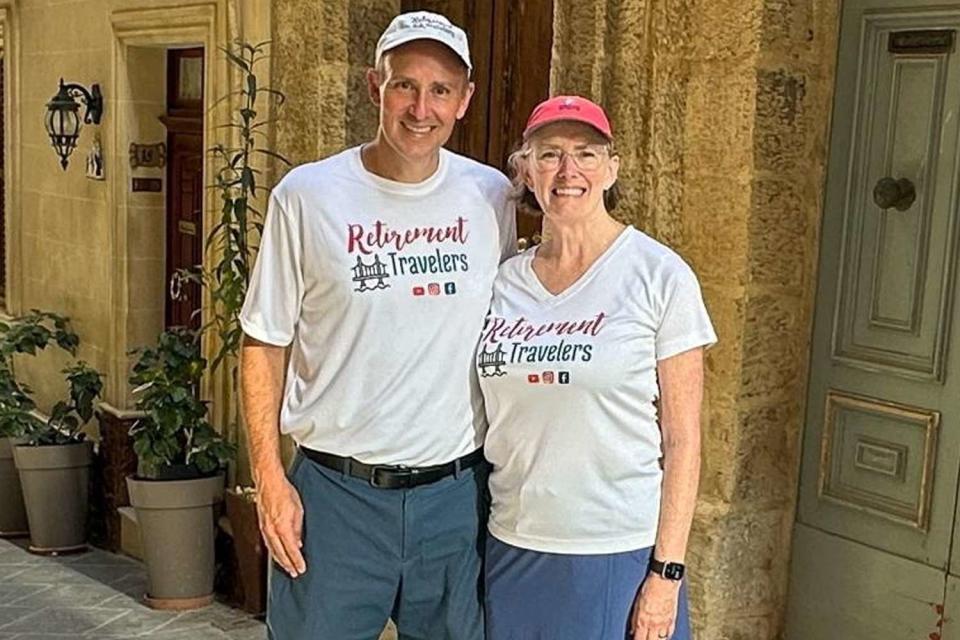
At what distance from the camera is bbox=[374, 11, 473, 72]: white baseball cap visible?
2182mm

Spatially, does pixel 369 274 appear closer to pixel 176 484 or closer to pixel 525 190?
pixel 525 190

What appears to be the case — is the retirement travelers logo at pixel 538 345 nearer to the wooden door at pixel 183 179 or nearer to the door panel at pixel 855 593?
the door panel at pixel 855 593

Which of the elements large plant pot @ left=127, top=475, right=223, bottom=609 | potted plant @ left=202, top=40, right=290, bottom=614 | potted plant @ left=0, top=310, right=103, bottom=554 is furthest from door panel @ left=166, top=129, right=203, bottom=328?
large plant pot @ left=127, top=475, right=223, bottom=609

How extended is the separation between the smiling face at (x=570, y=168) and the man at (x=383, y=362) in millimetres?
215

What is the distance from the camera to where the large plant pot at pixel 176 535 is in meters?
5.10

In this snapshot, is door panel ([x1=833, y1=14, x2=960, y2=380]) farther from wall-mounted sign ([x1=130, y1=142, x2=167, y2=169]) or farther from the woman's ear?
wall-mounted sign ([x1=130, y1=142, x2=167, y2=169])

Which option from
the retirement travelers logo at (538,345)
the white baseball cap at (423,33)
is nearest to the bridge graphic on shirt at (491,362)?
the retirement travelers logo at (538,345)

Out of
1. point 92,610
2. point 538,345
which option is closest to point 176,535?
point 92,610

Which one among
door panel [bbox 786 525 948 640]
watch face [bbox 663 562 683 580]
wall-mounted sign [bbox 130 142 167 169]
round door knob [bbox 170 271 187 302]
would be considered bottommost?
door panel [bbox 786 525 948 640]

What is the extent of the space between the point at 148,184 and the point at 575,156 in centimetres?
448

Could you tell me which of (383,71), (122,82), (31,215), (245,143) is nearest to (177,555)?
(245,143)

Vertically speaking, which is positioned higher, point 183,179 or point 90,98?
point 90,98

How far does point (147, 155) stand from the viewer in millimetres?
6148

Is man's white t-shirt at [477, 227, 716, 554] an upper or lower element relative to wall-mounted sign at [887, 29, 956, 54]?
lower
